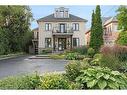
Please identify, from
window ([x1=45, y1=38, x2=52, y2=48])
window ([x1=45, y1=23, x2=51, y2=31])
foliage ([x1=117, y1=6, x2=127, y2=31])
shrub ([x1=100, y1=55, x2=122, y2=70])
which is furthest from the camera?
window ([x1=45, y1=23, x2=51, y2=31])

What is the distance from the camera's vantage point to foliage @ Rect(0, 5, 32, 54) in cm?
3253

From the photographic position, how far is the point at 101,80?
743cm

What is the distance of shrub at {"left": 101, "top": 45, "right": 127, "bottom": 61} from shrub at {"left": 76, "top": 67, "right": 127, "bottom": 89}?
3.56 meters

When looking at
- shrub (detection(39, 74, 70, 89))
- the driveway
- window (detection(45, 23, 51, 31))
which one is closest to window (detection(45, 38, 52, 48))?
window (detection(45, 23, 51, 31))

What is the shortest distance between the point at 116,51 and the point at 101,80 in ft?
17.3

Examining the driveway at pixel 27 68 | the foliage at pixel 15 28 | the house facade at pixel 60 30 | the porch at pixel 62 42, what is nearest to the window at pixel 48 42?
the house facade at pixel 60 30

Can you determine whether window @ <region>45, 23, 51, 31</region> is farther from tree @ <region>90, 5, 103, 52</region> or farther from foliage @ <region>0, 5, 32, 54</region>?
tree @ <region>90, 5, 103, 52</region>

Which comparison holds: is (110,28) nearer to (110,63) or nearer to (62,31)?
(62,31)

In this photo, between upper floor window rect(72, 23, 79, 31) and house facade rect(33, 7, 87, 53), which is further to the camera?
upper floor window rect(72, 23, 79, 31)

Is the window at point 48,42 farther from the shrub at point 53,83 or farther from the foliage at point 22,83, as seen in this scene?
the shrub at point 53,83

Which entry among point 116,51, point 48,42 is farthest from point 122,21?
point 48,42

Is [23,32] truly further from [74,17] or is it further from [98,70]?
[98,70]

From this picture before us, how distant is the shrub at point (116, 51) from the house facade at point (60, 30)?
23.4m
